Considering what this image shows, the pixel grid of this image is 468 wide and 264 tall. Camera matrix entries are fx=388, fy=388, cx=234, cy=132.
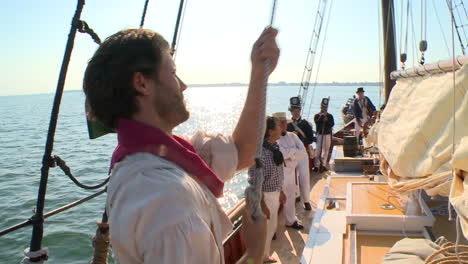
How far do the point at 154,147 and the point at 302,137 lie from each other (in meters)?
6.14

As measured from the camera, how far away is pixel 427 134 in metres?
2.52

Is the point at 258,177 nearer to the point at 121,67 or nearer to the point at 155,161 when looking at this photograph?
the point at 155,161

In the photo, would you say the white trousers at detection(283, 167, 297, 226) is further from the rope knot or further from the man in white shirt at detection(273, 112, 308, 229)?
the rope knot

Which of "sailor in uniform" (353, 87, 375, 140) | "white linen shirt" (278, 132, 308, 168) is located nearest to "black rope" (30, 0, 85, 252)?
"white linen shirt" (278, 132, 308, 168)

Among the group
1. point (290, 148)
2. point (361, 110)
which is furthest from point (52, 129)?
point (361, 110)

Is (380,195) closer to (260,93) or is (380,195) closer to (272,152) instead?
(272,152)

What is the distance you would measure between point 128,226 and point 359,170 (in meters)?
6.14

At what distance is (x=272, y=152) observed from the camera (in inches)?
177

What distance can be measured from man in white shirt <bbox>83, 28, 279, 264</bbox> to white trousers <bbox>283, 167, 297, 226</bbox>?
430 centimetres

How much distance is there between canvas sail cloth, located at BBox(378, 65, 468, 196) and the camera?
2.24 m

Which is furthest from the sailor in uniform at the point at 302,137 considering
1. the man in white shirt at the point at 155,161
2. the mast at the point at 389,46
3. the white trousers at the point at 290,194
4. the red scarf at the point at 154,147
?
the red scarf at the point at 154,147

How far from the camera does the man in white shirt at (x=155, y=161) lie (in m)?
0.85

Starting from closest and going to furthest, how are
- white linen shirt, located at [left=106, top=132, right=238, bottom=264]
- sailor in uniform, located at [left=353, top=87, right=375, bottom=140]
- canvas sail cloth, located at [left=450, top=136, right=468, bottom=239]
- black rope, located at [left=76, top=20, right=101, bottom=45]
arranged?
white linen shirt, located at [left=106, top=132, right=238, bottom=264], canvas sail cloth, located at [left=450, top=136, right=468, bottom=239], black rope, located at [left=76, top=20, right=101, bottom=45], sailor in uniform, located at [left=353, top=87, right=375, bottom=140]

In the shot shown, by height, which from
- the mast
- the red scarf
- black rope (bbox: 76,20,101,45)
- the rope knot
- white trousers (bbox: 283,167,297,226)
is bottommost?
white trousers (bbox: 283,167,297,226)
